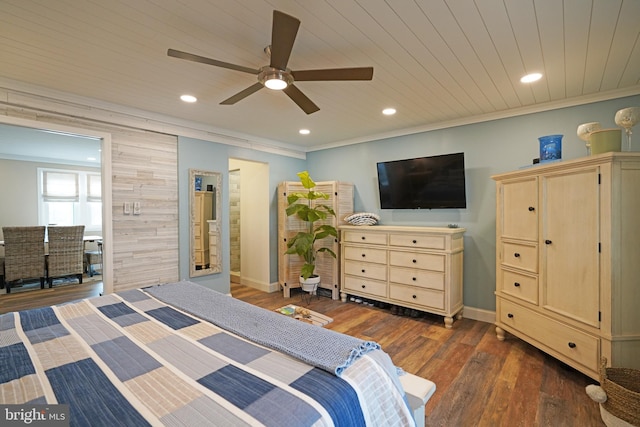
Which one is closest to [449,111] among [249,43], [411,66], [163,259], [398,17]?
[411,66]

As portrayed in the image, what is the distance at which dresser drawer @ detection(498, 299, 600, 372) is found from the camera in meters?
2.05

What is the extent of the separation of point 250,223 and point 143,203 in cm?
191

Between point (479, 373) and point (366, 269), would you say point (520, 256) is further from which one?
point (366, 269)

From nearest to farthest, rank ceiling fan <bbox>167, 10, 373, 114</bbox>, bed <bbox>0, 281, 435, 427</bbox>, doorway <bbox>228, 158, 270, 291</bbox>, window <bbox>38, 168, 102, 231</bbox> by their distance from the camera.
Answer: bed <bbox>0, 281, 435, 427</bbox>
ceiling fan <bbox>167, 10, 373, 114</bbox>
doorway <bbox>228, 158, 270, 291</bbox>
window <bbox>38, 168, 102, 231</bbox>

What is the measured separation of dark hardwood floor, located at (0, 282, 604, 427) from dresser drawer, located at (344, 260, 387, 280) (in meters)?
0.45

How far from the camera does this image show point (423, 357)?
2.55m

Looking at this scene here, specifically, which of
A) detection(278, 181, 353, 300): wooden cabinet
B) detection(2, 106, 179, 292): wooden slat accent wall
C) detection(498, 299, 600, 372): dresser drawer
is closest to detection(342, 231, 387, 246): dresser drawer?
detection(278, 181, 353, 300): wooden cabinet

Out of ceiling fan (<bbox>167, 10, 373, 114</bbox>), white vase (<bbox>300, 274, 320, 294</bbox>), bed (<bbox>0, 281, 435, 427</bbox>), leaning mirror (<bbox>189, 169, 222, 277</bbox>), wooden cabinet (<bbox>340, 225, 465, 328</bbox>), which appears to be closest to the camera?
bed (<bbox>0, 281, 435, 427</bbox>)

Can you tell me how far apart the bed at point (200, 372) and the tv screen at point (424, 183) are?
8.87 feet

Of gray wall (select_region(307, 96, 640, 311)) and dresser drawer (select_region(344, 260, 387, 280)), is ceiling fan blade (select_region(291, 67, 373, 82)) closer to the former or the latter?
gray wall (select_region(307, 96, 640, 311))

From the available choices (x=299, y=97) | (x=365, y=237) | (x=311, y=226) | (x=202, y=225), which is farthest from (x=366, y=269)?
(x=299, y=97)

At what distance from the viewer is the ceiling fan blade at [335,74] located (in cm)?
176

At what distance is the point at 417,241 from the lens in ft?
11.2

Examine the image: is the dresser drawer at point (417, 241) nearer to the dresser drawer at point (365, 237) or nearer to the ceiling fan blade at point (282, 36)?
the dresser drawer at point (365, 237)
